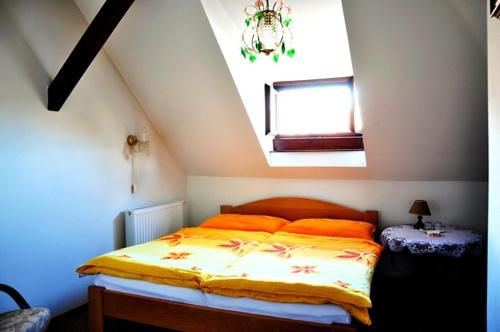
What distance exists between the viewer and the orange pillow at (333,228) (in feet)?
10.1

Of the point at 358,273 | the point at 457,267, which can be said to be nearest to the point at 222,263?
the point at 358,273

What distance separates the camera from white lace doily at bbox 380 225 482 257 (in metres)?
2.54

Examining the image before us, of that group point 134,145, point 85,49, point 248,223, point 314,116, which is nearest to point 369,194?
point 314,116

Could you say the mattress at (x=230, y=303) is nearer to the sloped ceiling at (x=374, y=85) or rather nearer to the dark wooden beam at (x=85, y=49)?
the dark wooden beam at (x=85, y=49)

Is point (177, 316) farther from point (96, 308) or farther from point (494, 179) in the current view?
point (494, 179)

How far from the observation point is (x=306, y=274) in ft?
7.25

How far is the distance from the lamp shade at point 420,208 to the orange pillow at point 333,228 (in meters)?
0.37

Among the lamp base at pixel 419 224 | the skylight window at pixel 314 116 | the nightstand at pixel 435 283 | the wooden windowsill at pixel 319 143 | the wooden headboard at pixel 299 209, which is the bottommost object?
the nightstand at pixel 435 283

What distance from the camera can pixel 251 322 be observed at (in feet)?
6.59

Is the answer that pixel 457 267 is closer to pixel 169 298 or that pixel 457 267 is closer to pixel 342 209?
pixel 342 209

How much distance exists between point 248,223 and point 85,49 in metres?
1.93

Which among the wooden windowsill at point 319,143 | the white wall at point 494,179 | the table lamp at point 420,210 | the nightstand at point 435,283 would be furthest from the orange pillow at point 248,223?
the white wall at point 494,179

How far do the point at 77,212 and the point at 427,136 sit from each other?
8.83 ft

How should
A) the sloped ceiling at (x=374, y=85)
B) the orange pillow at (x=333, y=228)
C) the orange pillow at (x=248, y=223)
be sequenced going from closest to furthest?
the sloped ceiling at (x=374, y=85) < the orange pillow at (x=333, y=228) < the orange pillow at (x=248, y=223)
